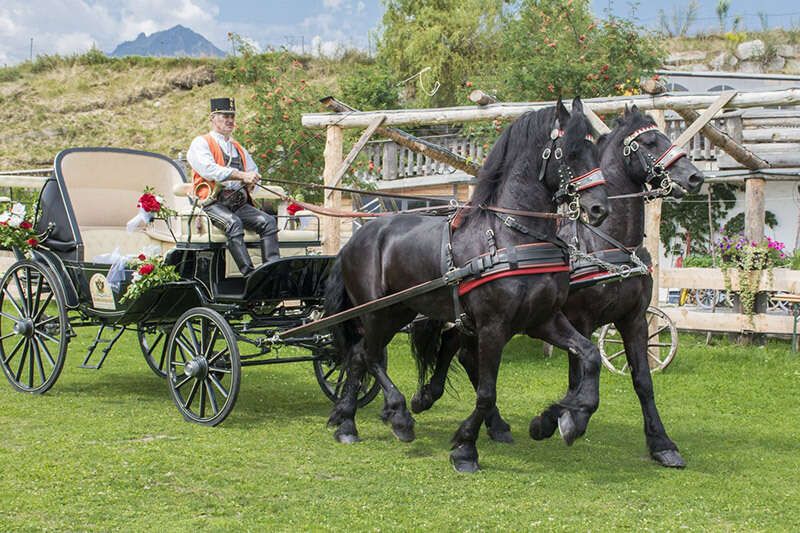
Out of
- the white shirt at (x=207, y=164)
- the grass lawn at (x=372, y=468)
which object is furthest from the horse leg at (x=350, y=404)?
the white shirt at (x=207, y=164)

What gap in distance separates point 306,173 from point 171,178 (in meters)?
7.68

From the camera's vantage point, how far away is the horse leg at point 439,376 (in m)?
7.74

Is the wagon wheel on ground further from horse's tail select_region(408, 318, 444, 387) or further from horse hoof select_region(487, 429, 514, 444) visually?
horse hoof select_region(487, 429, 514, 444)

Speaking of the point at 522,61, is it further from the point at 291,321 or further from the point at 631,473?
the point at 631,473

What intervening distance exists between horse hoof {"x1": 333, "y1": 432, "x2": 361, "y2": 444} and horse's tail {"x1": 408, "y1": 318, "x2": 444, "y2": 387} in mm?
860

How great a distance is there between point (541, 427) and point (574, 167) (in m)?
1.90

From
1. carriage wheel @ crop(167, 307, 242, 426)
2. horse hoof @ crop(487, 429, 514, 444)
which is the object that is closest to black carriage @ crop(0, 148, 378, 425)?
carriage wheel @ crop(167, 307, 242, 426)

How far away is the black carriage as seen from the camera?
7551 mm

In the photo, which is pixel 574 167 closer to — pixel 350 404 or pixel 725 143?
pixel 350 404

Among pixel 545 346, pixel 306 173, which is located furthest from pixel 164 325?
pixel 306 173

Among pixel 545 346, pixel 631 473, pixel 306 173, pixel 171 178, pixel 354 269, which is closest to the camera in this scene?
pixel 631 473

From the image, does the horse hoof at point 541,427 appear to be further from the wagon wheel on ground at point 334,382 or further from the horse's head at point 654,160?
the horse's head at point 654,160

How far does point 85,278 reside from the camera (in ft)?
27.3

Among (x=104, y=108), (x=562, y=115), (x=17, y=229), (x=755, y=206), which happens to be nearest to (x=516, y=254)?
(x=562, y=115)
